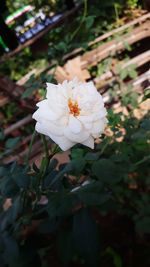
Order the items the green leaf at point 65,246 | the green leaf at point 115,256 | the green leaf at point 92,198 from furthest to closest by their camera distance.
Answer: the green leaf at point 115,256 → the green leaf at point 65,246 → the green leaf at point 92,198

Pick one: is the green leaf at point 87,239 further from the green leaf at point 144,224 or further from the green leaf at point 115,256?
the green leaf at point 115,256

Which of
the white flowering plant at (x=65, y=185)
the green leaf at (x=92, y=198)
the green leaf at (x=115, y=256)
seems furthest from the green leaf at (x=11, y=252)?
the green leaf at (x=115, y=256)

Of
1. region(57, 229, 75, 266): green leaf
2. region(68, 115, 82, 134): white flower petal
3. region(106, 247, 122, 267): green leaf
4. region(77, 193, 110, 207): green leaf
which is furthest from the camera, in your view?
region(106, 247, 122, 267): green leaf

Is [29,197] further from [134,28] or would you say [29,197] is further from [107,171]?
[134,28]

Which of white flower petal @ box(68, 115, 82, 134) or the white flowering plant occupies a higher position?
white flower petal @ box(68, 115, 82, 134)

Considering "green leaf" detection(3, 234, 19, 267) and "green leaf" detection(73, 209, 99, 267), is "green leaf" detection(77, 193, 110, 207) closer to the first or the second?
"green leaf" detection(73, 209, 99, 267)

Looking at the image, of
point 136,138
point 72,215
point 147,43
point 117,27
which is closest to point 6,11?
point 117,27

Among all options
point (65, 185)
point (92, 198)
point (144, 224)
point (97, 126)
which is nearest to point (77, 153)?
point (65, 185)

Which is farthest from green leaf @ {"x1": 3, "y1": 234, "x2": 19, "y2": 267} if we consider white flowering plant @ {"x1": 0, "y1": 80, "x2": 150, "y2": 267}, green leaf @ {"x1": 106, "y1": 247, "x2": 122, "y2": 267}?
green leaf @ {"x1": 106, "y1": 247, "x2": 122, "y2": 267}
